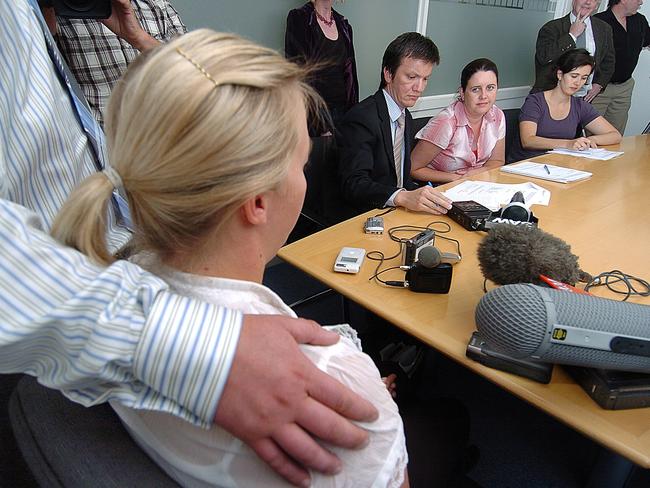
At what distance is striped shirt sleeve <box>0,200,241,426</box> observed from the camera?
41 cm

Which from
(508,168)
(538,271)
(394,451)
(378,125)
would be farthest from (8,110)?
(508,168)

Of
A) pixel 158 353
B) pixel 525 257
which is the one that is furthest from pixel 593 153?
pixel 158 353

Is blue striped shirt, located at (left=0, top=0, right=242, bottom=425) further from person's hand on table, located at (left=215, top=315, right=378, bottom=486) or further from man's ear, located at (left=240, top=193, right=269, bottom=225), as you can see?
man's ear, located at (left=240, top=193, right=269, bottom=225)

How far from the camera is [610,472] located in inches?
42.9

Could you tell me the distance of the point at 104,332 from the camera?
406mm

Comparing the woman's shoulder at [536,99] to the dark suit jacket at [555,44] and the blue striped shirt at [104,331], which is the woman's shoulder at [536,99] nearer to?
the dark suit jacket at [555,44]

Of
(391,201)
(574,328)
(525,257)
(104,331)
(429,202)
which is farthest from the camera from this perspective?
(391,201)

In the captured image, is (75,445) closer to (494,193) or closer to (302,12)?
(494,193)

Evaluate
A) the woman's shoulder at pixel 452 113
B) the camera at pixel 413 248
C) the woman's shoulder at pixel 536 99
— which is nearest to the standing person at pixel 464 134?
the woman's shoulder at pixel 452 113

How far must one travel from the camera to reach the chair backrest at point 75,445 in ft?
1.45

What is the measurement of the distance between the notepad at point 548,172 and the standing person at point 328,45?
1.11 meters

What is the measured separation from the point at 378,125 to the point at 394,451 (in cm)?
159

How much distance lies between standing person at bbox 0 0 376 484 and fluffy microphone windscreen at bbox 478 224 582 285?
545 millimetres

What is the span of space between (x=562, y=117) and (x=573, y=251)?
1987 millimetres
